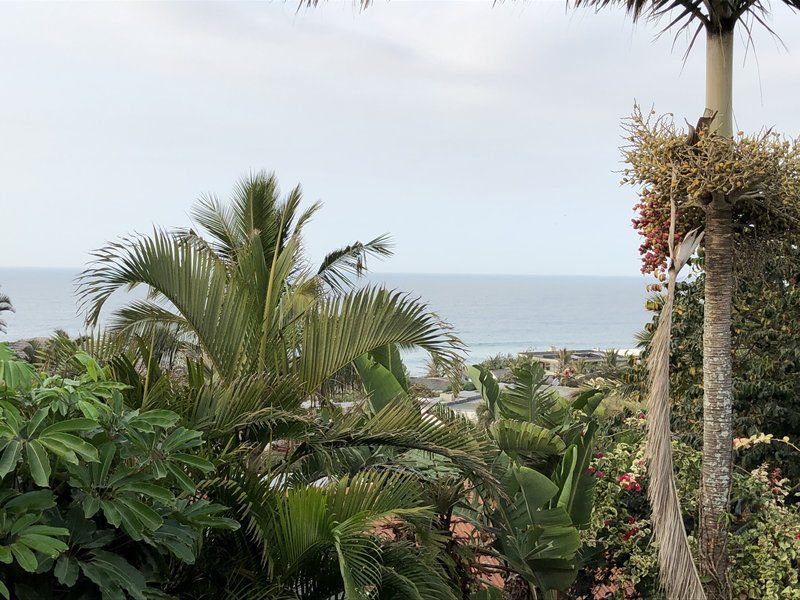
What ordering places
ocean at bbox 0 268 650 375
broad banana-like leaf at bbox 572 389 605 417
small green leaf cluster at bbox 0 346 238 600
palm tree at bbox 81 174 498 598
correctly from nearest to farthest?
small green leaf cluster at bbox 0 346 238 600, palm tree at bbox 81 174 498 598, broad banana-like leaf at bbox 572 389 605 417, ocean at bbox 0 268 650 375

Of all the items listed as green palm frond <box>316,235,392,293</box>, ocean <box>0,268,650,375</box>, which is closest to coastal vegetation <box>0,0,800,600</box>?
green palm frond <box>316,235,392,293</box>

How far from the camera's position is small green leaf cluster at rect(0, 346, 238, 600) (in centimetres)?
263

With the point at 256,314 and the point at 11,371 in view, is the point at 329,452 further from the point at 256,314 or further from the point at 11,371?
the point at 11,371

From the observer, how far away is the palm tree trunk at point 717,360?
4.92m

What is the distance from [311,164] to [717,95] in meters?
115

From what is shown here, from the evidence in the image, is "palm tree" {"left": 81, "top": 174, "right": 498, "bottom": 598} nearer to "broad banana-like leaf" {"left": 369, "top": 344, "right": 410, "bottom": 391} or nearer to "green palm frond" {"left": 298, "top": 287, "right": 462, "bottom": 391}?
"green palm frond" {"left": 298, "top": 287, "right": 462, "bottom": 391}

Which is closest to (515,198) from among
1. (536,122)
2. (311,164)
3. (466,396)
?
(311,164)

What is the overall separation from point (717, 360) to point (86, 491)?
3.96 m

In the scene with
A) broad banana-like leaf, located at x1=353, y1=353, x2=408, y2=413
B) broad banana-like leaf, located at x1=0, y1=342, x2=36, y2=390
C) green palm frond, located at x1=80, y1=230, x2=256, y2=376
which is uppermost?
green palm frond, located at x1=80, y1=230, x2=256, y2=376

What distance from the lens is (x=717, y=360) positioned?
16.3 ft

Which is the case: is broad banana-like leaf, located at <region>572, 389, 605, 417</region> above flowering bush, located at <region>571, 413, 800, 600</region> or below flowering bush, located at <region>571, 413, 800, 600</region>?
above

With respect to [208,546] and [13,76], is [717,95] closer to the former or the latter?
[208,546]

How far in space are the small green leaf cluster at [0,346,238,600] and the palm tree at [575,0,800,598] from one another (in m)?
3.37

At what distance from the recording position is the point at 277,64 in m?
22.6
